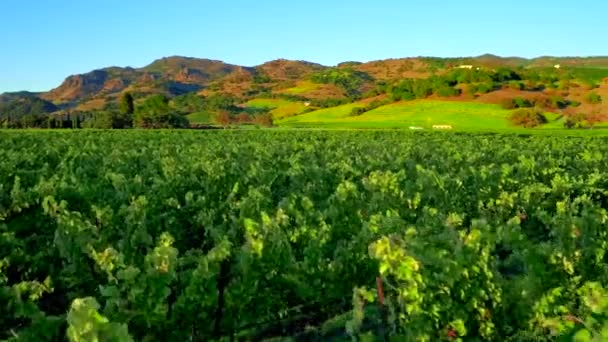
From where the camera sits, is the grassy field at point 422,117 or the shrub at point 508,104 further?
the shrub at point 508,104

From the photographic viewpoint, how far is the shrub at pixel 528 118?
7981cm

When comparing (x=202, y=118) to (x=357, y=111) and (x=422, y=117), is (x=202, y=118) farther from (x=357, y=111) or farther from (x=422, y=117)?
(x=422, y=117)

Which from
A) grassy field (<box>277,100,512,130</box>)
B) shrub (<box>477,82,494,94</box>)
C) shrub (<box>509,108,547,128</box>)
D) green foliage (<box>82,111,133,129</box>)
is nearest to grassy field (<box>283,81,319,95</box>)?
grassy field (<box>277,100,512,130</box>)

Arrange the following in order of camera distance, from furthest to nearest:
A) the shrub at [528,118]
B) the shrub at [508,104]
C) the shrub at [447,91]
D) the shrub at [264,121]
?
the shrub at [447,91] → the shrub at [264,121] → the shrub at [508,104] → the shrub at [528,118]

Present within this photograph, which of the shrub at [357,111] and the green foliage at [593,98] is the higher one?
the green foliage at [593,98]

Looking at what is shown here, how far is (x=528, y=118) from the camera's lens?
8069cm

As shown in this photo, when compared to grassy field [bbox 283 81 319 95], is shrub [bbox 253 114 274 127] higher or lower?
lower

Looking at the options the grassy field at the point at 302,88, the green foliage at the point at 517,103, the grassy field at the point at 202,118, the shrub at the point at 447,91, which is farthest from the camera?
the grassy field at the point at 302,88

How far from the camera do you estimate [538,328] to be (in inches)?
250

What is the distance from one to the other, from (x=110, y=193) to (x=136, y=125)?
255 feet

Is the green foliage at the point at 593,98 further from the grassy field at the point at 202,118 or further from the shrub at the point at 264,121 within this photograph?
the grassy field at the point at 202,118

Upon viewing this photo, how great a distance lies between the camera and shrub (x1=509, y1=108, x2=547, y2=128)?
79.8 m

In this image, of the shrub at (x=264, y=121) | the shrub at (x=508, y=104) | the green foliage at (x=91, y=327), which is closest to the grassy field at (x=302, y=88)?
the shrub at (x=264, y=121)

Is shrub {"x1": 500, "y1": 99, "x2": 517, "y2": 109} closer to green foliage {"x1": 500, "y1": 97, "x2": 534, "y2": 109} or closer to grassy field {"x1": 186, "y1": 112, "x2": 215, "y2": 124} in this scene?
green foliage {"x1": 500, "y1": 97, "x2": 534, "y2": 109}
